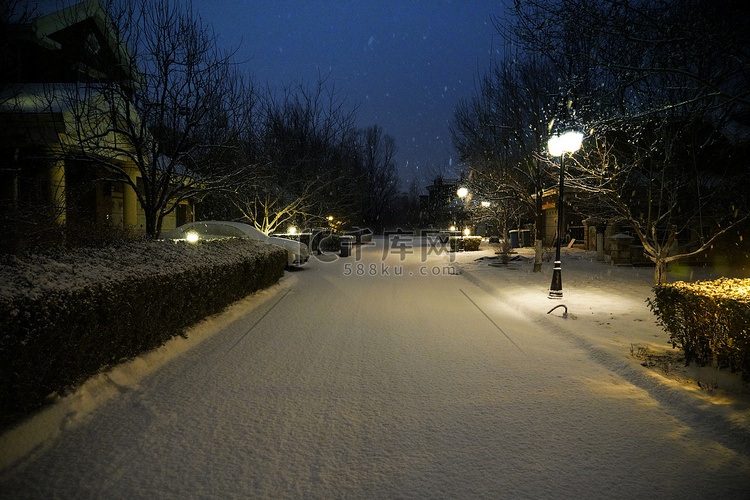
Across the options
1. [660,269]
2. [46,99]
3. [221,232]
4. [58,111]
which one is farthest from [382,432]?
[221,232]

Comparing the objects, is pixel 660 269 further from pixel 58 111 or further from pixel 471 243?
pixel 471 243

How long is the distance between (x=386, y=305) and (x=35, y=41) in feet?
44.0

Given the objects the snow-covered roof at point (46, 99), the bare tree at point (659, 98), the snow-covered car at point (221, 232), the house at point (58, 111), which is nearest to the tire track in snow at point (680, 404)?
the bare tree at point (659, 98)

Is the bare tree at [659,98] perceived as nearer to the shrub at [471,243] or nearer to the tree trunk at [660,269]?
the tree trunk at [660,269]

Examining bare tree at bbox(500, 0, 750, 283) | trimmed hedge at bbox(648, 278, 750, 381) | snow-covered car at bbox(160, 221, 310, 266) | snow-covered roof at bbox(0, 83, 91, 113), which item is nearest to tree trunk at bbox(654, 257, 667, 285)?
bare tree at bbox(500, 0, 750, 283)

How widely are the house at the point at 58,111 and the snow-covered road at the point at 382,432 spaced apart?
6286 millimetres

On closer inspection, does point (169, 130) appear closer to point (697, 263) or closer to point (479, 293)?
point (479, 293)

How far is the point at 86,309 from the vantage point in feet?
14.3

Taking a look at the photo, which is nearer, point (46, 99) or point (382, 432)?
point (382, 432)

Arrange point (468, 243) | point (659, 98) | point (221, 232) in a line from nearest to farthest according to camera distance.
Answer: point (659, 98) < point (221, 232) < point (468, 243)

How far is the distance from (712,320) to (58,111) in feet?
44.3

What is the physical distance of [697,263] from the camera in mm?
16766

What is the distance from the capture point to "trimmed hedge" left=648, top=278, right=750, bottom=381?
4445 millimetres

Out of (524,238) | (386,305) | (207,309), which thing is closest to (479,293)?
(386,305)
